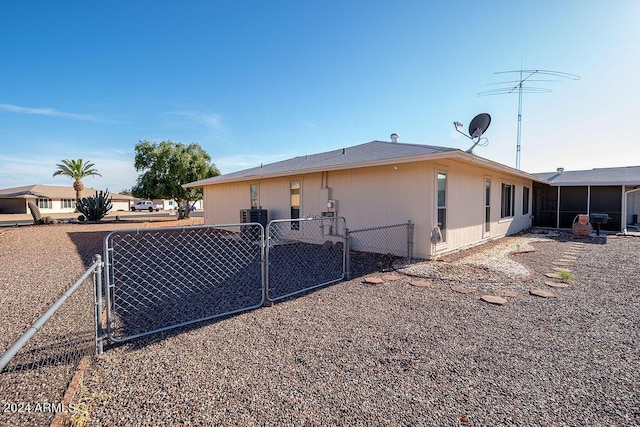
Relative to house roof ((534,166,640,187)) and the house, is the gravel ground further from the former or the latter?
house roof ((534,166,640,187))

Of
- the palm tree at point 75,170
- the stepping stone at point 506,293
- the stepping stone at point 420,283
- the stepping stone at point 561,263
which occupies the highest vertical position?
the palm tree at point 75,170

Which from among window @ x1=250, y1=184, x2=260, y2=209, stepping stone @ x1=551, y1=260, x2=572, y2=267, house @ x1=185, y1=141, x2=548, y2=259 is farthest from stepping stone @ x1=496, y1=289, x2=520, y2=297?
window @ x1=250, y1=184, x2=260, y2=209

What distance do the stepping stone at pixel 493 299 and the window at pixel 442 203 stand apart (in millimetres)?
3032

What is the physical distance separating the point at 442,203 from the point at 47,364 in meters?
7.17

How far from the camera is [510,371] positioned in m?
2.43

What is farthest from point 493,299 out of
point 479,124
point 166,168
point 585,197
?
point 166,168

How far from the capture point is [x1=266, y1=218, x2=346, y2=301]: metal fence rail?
491 centimetres

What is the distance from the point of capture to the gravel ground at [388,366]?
1.94m

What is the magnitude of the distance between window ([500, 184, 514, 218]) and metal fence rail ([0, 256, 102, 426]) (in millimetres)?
11784

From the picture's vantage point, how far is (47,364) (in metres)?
2.52

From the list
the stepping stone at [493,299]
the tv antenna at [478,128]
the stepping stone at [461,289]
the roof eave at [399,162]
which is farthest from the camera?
the tv antenna at [478,128]

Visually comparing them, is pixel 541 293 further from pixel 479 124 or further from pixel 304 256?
pixel 304 256

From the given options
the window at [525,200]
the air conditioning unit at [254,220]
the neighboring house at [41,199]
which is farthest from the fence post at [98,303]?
the neighboring house at [41,199]

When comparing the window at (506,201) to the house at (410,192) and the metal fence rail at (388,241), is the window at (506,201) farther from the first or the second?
the metal fence rail at (388,241)
